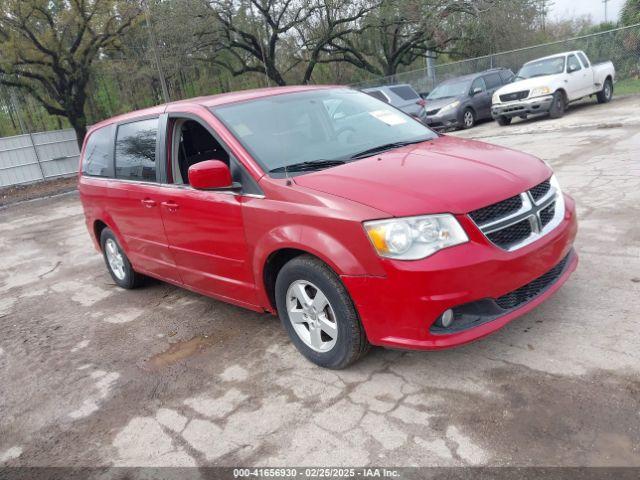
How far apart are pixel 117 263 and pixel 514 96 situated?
Result: 11.5 metres

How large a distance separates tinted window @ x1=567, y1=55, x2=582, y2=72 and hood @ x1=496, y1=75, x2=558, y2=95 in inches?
25.1

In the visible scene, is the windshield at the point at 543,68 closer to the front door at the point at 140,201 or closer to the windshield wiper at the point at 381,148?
the windshield wiper at the point at 381,148

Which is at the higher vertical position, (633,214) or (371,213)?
(371,213)

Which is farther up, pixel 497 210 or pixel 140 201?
pixel 140 201

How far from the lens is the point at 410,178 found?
10.7ft

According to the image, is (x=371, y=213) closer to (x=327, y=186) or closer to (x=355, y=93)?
(x=327, y=186)

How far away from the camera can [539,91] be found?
541 inches

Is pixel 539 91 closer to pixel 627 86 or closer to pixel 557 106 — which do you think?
pixel 557 106

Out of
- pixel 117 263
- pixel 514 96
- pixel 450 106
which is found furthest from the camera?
pixel 450 106

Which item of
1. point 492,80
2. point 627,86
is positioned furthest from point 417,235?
point 627,86

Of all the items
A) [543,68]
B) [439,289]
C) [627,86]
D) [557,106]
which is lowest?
[627,86]

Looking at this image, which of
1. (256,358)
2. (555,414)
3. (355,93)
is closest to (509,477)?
(555,414)

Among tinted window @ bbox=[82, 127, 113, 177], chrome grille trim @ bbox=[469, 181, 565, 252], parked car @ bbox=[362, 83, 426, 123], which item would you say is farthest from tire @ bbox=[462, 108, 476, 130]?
chrome grille trim @ bbox=[469, 181, 565, 252]

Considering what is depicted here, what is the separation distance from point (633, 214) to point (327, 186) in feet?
12.4
